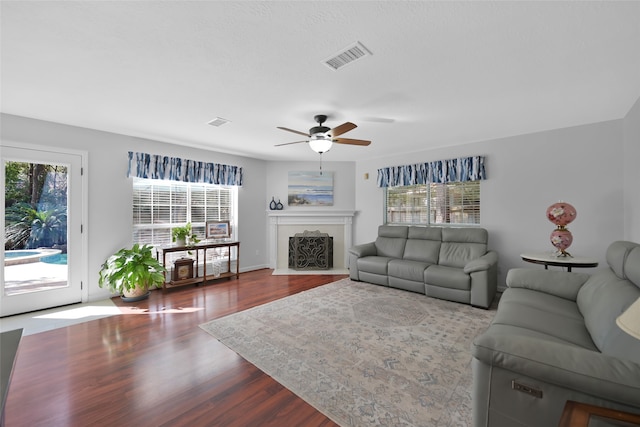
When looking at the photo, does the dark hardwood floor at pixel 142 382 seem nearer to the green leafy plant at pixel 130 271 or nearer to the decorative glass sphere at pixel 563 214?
the green leafy plant at pixel 130 271

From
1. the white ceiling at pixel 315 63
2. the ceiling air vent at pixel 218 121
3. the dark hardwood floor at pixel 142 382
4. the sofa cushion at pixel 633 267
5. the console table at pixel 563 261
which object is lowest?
the dark hardwood floor at pixel 142 382

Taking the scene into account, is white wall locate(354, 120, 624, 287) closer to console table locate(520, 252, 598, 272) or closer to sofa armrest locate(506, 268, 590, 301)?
console table locate(520, 252, 598, 272)

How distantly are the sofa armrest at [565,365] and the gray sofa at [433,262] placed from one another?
2.42m

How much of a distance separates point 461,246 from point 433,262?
0.51 meters

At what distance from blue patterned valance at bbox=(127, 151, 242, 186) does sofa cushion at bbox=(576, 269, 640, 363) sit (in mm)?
5198

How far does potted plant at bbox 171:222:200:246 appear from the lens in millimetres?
4535

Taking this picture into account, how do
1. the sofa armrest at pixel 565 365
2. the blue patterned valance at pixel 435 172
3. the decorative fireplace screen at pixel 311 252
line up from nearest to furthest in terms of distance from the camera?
the sofa armrest at pixel 565 365
the blue patterned valance at pixel 435 172
the decorative fireplace screen at pixel 311 252

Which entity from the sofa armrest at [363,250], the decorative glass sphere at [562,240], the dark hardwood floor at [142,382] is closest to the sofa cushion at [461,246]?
the decorative glass sphere at [562,240]

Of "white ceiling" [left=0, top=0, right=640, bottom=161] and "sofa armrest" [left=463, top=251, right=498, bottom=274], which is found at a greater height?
"white ceiling" [left=0, top=0, right=640, bottom=161]

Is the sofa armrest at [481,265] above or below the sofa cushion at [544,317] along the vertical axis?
above

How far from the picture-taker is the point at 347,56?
205cm

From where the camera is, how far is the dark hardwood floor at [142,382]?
1.72 meters

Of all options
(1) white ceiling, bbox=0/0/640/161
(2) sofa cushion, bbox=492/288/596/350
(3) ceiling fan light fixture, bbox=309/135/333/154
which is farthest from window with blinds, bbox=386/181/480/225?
(3) ceiling fan light fixture, bbox=309/135/333/154

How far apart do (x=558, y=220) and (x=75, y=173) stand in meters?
6.31
